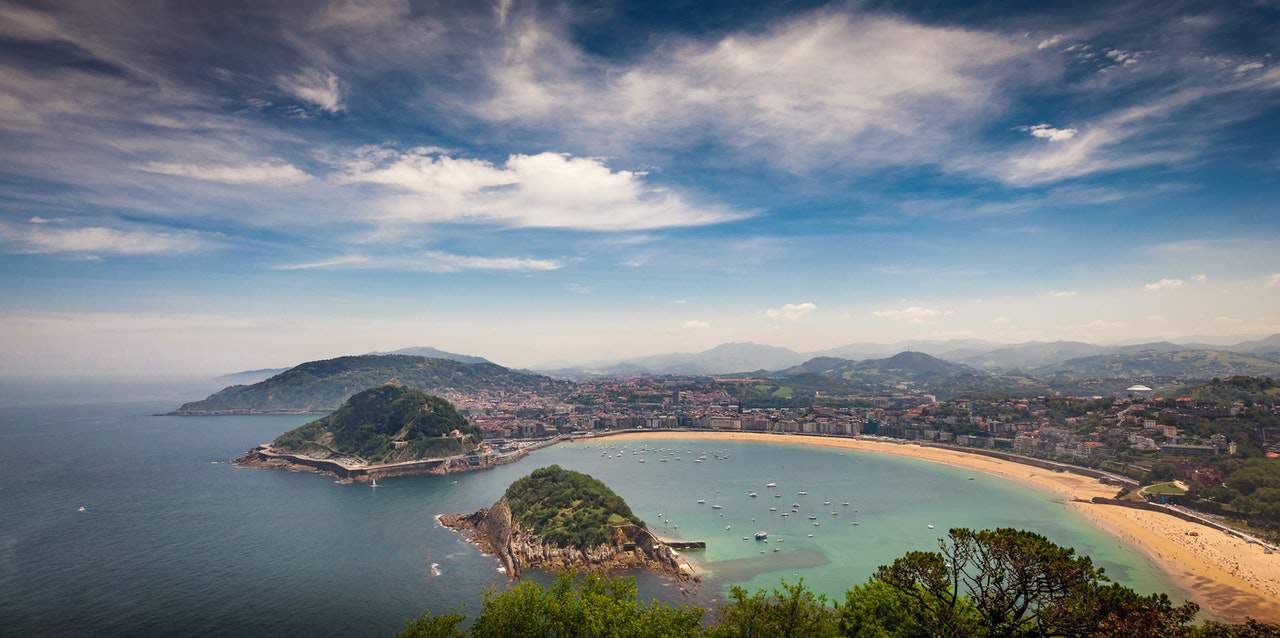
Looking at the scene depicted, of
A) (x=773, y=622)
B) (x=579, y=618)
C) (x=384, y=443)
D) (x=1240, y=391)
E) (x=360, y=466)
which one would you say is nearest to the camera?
(x=773, y=622)

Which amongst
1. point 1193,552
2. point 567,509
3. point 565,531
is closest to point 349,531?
point 567,509

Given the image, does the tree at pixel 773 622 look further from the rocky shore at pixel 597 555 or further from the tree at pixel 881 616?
the rocky shore at pixel 597 555

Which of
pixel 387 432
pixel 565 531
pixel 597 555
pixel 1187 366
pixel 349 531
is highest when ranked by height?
pixel 387 432

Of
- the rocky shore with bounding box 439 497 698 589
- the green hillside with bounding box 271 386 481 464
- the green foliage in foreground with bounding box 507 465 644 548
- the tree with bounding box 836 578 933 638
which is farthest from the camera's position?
the green hillside with bounding box 271 386 481 464

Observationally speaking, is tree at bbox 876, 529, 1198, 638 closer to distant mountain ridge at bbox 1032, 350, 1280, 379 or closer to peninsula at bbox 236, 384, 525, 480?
peninsula at bbox 236, 384, 525, 480

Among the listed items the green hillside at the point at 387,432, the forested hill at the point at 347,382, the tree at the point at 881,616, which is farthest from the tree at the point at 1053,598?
the forested hill at the point at 347,382

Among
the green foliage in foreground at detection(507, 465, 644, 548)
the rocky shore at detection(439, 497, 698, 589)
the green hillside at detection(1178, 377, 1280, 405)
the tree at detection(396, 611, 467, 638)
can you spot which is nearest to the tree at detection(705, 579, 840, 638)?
the tree at detection(396, 611, 467, 638)

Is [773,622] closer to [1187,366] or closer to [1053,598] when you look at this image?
[1053,598]
